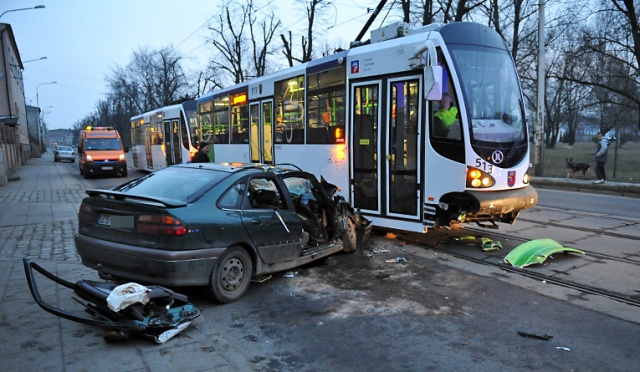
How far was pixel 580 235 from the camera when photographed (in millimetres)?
8391

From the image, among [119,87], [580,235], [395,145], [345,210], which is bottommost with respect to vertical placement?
[580,235]

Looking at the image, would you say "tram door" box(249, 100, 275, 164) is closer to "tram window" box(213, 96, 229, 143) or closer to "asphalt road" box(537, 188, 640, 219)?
"tram window" box(213, 96, 229, 143)

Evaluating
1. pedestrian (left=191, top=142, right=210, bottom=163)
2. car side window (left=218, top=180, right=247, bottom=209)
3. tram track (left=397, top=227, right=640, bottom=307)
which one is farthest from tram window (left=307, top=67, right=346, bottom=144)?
car side window (left=218, top=180, right=247, bottom=209)

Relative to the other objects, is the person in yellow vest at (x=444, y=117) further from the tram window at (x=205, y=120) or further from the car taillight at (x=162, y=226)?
the tram window at (x=205, y=120)

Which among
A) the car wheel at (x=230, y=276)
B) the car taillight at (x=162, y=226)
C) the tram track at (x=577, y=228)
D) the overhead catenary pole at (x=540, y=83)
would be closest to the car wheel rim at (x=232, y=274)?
the car wheel at (x=230, y=276)

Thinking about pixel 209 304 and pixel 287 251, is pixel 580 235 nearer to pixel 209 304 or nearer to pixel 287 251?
pixel 287 251

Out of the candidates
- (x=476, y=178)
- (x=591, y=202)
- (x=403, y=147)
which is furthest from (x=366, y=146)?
(x=591, y=202)

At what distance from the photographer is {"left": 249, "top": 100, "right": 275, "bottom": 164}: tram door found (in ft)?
39.8

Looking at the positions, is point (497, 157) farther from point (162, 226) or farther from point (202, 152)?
point (202, 152)

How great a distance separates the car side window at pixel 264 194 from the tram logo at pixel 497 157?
11.0ft

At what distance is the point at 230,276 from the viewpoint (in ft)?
16.7

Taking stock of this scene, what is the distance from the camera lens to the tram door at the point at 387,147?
7.64 m

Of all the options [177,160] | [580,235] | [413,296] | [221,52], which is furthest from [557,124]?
[413,296]

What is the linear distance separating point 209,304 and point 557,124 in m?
62.8
